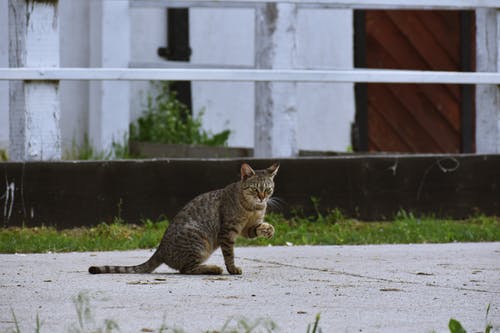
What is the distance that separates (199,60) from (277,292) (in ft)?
22.0

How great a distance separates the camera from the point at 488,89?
8539 mm

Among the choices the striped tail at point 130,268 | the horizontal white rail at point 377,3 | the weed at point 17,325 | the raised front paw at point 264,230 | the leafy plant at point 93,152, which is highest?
the horizontal white rail at point 377,3

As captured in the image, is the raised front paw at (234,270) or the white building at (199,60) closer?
the raised front paw at (234,270)

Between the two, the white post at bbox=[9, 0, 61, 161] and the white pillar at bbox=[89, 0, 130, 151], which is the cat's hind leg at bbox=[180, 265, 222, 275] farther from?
the white pillar at bbox=[89, 0, 130, 151]

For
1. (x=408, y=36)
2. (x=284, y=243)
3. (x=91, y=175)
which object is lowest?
(x=284, y=243)

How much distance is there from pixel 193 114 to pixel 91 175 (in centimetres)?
410

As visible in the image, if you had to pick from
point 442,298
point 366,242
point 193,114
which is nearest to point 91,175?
point 366,242

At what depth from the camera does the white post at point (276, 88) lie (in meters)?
8.09

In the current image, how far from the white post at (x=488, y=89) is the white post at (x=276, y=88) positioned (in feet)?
4.97

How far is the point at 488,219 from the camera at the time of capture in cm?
805

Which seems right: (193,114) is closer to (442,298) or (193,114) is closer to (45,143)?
(45,143)

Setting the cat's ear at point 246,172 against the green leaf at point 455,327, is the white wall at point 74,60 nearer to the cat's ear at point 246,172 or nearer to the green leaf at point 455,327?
the cat's ear at point 246,172

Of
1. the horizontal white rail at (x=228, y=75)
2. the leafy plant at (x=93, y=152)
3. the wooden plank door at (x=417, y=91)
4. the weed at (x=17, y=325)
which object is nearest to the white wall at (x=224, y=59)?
the leafy plant at (x=93, y=152)

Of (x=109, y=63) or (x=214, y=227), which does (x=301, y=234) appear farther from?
(x=109, y=63)
